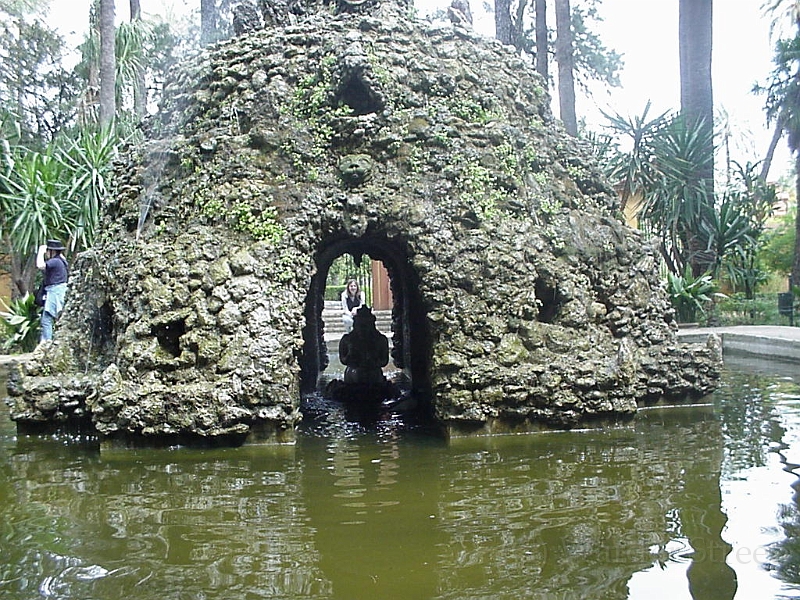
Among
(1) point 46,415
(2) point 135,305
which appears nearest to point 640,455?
(2) point 135,305

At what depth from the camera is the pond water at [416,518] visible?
10.3ft

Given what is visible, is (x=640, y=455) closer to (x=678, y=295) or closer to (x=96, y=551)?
(x=96, y=551)

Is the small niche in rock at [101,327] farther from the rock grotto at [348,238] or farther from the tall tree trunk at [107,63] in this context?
the tall tree trunk at [107,63]

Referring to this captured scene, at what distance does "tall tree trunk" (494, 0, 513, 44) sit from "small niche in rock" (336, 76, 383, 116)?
444 inches

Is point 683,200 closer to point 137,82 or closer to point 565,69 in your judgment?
point 565,69

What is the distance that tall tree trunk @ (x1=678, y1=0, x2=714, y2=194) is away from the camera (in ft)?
52.4

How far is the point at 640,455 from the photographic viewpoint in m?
5.36

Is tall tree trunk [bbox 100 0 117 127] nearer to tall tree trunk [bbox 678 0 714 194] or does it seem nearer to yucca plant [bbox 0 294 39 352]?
yucca plant [bbox 0 294 39 352]

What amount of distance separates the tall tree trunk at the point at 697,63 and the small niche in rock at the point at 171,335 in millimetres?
13242

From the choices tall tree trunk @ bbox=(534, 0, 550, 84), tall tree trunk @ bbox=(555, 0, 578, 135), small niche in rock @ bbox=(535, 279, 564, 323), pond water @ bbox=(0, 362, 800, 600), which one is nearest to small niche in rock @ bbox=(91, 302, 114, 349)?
pond water @ bbox=(0, 362, 800, 600)

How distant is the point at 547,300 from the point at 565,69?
43.6 ft

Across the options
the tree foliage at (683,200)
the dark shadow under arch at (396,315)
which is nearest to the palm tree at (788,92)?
the tree foliage at (683,200)

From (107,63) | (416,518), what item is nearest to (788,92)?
(107,63)

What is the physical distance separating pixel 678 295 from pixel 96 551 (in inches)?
534
